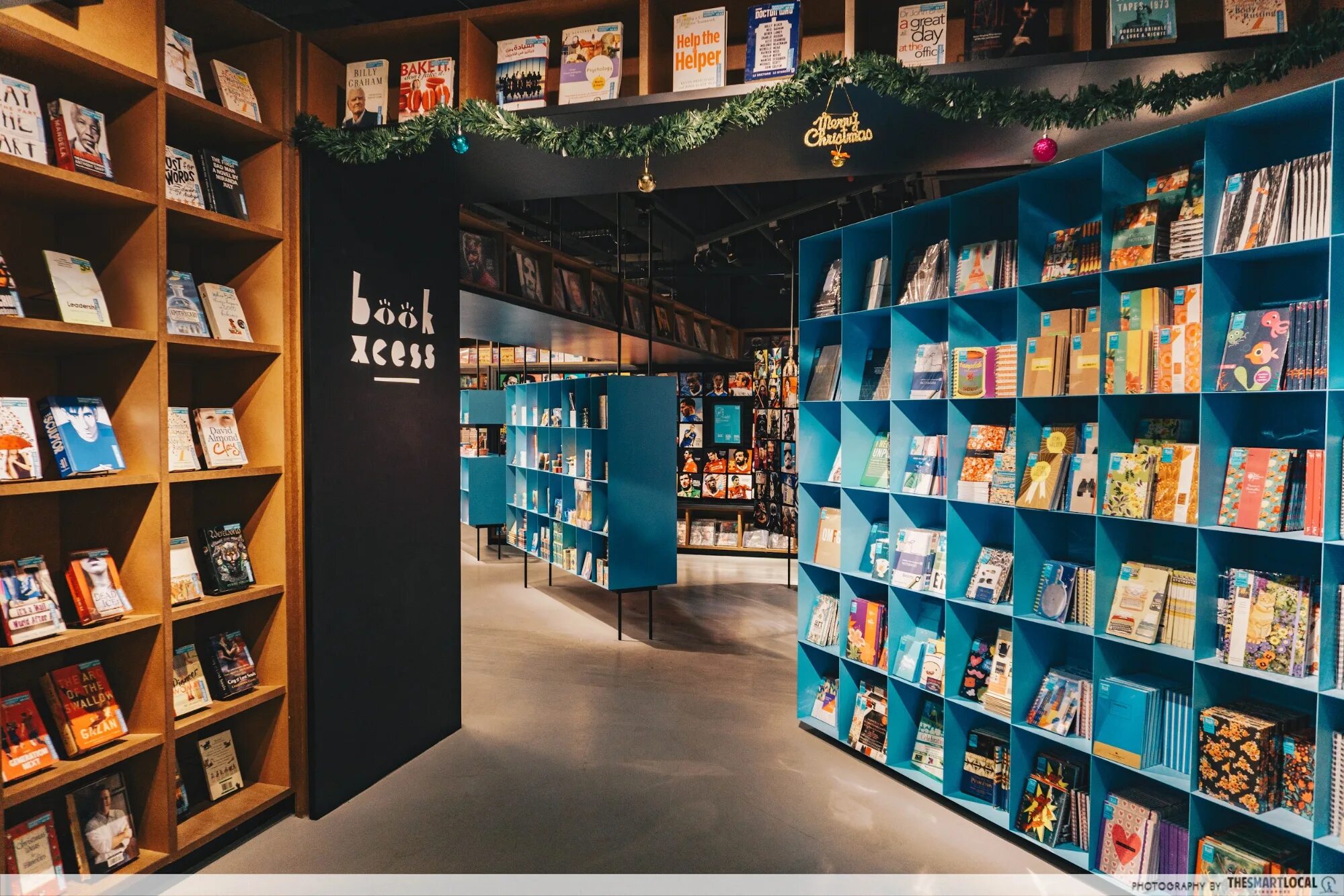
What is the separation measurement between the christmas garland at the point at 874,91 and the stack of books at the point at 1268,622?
165 cm

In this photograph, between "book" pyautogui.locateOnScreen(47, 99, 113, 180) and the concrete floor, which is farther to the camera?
the concrete floor

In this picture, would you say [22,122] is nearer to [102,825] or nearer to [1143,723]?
[102,825]

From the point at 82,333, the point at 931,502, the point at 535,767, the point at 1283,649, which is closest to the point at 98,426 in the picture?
the point at 82,333

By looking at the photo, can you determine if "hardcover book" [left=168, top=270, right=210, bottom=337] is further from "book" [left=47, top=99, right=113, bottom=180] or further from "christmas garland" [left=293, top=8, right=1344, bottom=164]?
"christmas garland" [left=293, top=8, right=1344, bottom=164]

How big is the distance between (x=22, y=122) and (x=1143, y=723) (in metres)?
4.42

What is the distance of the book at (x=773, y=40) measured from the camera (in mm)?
2877

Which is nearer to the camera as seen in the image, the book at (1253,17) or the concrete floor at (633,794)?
the book at (1253,17)

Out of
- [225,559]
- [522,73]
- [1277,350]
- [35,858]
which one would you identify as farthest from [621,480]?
[1277,350]

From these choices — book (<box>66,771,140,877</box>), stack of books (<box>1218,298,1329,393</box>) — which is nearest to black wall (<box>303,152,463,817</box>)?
book (<box>66,771,140,877</box>)

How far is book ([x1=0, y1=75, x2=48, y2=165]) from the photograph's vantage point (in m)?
2.45

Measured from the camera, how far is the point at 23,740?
257 cm

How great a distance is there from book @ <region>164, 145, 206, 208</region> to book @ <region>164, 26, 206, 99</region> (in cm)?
24

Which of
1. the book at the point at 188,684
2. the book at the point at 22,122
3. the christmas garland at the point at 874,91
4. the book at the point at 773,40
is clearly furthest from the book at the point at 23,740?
the book at the point at 773,40

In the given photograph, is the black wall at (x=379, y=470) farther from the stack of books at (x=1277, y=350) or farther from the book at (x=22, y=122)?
the stack of books at (x=1277, y=350)
